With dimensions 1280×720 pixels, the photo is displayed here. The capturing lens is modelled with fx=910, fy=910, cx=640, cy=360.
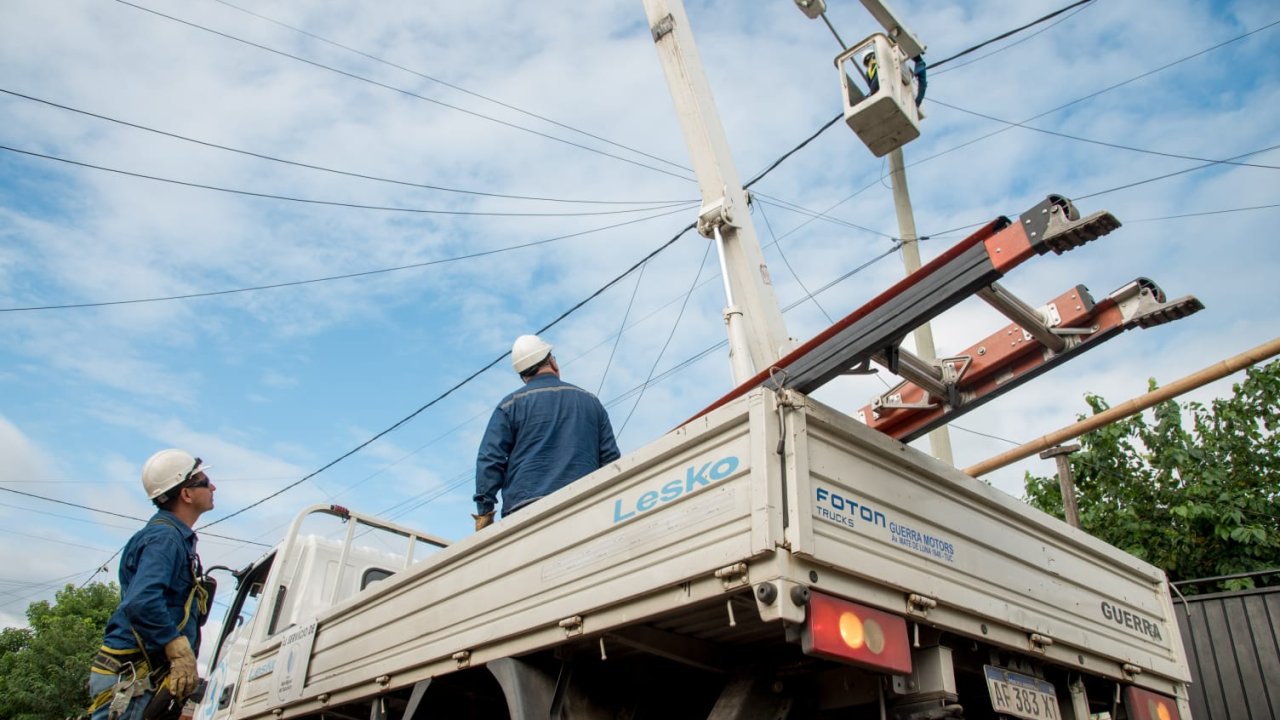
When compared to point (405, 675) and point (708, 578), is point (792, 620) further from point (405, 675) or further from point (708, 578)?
point (405, 675)

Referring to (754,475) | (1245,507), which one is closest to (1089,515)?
(1245,507)

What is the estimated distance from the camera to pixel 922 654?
2898 mm

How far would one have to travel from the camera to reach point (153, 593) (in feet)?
14.3

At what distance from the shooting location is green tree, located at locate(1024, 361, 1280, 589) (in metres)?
8.91

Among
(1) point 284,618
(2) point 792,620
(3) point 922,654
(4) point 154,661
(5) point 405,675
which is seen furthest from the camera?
(1) point 284,618

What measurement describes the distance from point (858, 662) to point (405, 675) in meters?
2.15

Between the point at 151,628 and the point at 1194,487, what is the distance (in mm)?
9293

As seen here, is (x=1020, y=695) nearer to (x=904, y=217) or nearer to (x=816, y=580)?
(x=816, y=580)

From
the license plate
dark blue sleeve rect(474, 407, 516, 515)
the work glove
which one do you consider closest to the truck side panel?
dark blue sleeve rect(474, 407, 516, 515)

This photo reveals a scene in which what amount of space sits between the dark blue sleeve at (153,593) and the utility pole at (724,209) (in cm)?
340

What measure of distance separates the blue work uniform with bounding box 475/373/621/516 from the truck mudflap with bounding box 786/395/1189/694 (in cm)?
182

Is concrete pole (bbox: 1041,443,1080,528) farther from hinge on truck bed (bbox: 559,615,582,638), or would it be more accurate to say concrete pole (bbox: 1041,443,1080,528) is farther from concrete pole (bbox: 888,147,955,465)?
hinge on truck bed (bbox: 559,615,582,638)

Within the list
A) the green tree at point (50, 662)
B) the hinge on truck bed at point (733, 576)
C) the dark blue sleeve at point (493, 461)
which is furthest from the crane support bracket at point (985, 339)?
the green tree at point (50, 662)

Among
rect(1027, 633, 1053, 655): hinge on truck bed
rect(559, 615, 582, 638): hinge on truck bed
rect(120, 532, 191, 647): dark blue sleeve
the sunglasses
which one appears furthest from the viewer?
the sunglasses
